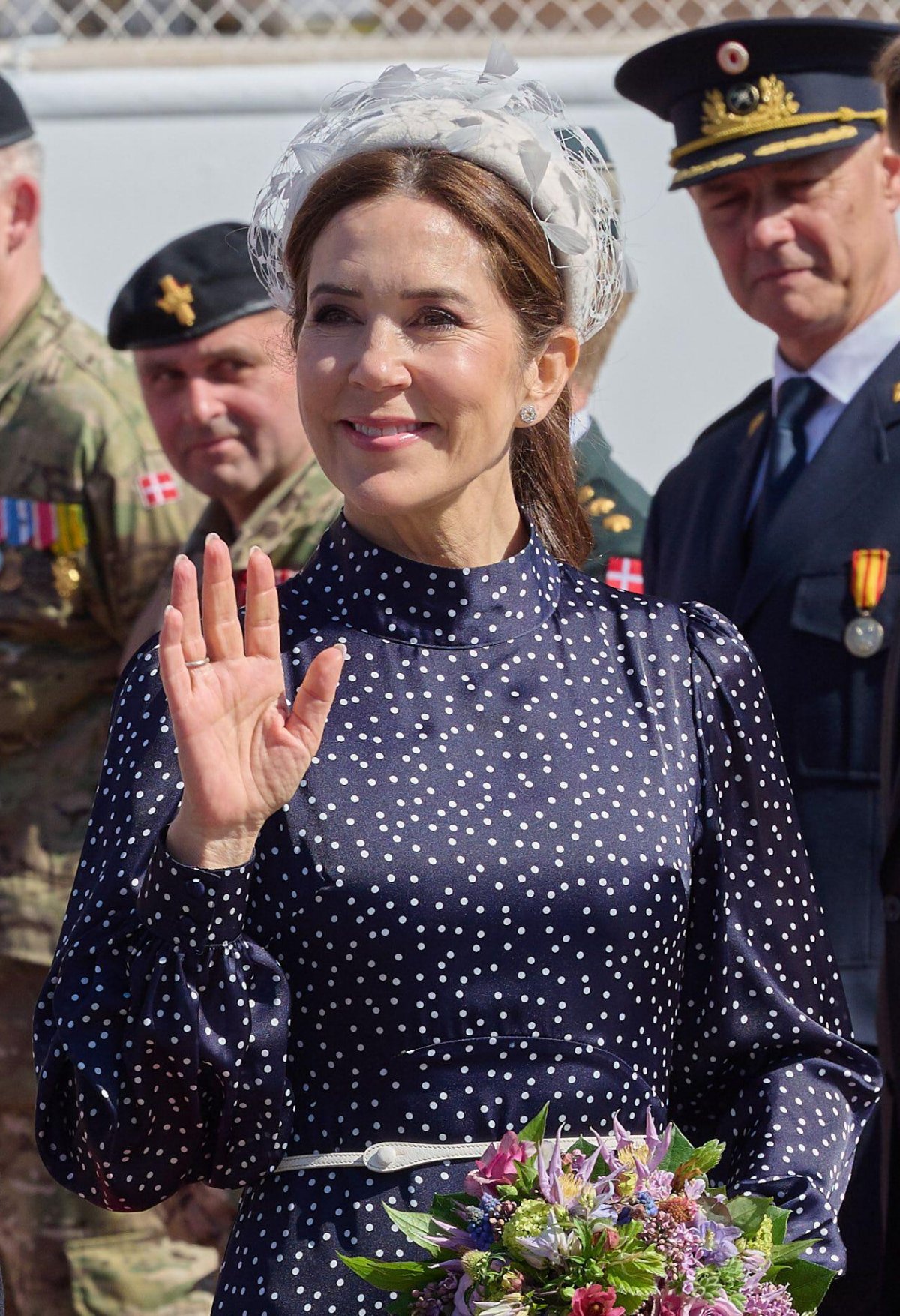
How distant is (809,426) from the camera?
3574 mm

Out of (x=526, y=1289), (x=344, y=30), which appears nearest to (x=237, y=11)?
(x=344, y=30)

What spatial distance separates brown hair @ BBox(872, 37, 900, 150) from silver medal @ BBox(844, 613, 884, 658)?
0.78 meters

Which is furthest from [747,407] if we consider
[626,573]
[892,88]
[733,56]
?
[892,88]

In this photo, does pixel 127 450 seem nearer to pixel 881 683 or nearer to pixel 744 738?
pixel 881 683

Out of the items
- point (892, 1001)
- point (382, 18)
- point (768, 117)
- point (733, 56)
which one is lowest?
point (892, 1001)

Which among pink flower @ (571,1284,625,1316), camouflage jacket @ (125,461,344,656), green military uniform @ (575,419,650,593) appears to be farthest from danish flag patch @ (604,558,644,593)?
pink flower @ (571,1284,625,1316)

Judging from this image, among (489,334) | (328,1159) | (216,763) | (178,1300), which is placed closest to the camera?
(216,763)

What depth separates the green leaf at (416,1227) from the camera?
185 centimetres

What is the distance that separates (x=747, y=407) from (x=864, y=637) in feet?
2.60

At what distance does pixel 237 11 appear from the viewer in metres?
5.57

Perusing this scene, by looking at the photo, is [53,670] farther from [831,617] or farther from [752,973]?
[752,973]

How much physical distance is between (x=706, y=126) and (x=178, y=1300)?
269 centimetres

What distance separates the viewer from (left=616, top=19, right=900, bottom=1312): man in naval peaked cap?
3221mm

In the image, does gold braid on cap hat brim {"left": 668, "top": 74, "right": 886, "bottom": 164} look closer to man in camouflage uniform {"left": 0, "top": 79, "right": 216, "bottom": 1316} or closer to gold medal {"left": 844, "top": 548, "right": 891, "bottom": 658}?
gold medal {"left": 844, "top": 548, "right": 891, "bottom": 658}
